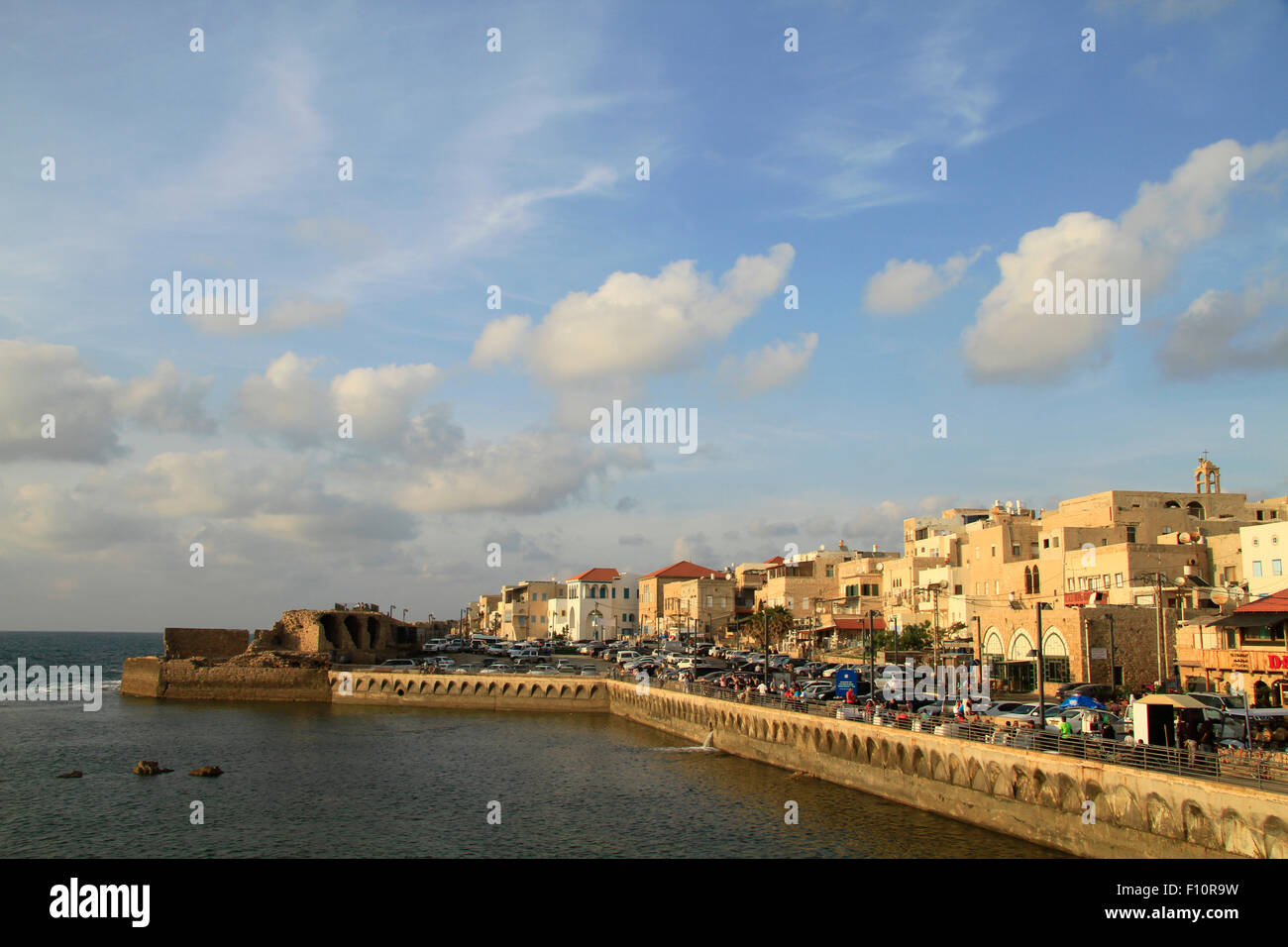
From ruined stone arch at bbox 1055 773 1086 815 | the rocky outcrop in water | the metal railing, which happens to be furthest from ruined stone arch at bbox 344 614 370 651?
ruined stone arch at bbox 1055 773 1086 815

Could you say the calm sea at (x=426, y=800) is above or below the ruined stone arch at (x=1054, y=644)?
below

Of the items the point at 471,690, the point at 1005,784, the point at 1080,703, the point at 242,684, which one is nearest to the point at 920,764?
the point at 1005,784

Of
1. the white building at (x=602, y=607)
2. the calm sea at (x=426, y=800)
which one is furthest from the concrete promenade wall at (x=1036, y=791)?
the white building at (x=602, y=607)

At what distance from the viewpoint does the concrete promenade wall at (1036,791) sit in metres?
22.6

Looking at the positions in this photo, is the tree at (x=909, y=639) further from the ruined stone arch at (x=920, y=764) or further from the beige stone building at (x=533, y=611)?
the beige stone building at (x=533, y=611)

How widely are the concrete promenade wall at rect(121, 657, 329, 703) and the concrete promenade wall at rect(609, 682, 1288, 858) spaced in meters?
47.4

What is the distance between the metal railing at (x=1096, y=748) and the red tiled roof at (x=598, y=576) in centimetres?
9854

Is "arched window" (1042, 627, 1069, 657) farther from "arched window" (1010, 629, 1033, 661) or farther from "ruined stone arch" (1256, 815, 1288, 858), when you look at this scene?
"ruined stone arch" (1256, 815, 1288, 858)

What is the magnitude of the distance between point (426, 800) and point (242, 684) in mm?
49823

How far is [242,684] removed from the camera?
8125 centimetres

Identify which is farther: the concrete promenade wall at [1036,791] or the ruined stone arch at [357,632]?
the ruined stone arch at [357,632]

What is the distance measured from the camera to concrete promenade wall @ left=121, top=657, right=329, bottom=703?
8100 centimetres
